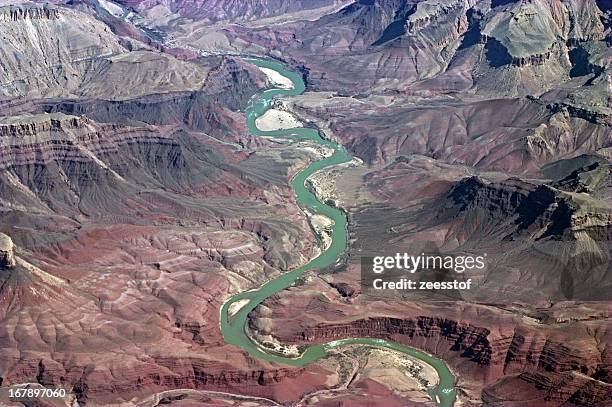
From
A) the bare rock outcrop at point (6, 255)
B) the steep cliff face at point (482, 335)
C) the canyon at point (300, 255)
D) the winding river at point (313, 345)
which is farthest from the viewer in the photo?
the bare rock outcrop at point (6, 255)

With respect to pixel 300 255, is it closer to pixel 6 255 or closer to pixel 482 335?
pixel 482 335

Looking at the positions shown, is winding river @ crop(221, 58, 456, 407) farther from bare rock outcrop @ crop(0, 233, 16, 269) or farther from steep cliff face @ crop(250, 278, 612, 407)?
bare rock outcrop @ crop(0, 233, 16, 269)

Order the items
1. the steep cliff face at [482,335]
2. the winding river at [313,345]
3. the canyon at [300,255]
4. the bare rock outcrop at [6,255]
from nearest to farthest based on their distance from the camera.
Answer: the steep cliff face at [482,335] < the canyon at [300,255] < the winding river at [313,345] < the bare rock outcrop at [6,255]

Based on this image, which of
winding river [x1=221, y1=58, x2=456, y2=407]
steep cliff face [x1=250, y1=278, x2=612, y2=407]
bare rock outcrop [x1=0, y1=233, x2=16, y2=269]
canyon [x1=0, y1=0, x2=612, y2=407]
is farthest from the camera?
bare rock outcrop [x1=0, y1=233, x2=16, y2=269]

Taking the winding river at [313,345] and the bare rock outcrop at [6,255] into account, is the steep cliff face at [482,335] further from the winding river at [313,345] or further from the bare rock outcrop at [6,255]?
the bare rock outcrop at [6,255]

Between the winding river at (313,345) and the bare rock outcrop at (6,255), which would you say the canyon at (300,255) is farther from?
the winding river at (313,345)

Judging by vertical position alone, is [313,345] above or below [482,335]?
A: below

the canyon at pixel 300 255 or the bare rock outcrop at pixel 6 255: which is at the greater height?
the bare rock outcrop at pixel 6 255

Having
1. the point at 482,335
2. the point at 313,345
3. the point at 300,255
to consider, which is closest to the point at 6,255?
the point at 313,345

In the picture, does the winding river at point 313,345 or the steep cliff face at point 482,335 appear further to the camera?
the winding river at point 313,345

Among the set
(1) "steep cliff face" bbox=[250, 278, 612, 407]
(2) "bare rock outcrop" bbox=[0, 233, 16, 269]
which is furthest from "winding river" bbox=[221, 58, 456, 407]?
(2) "bare rock outcrop" bbox=[0, 233, 16, 269]

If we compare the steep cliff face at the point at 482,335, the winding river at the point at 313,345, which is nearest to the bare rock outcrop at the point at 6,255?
the winding river at the point at 313,345
